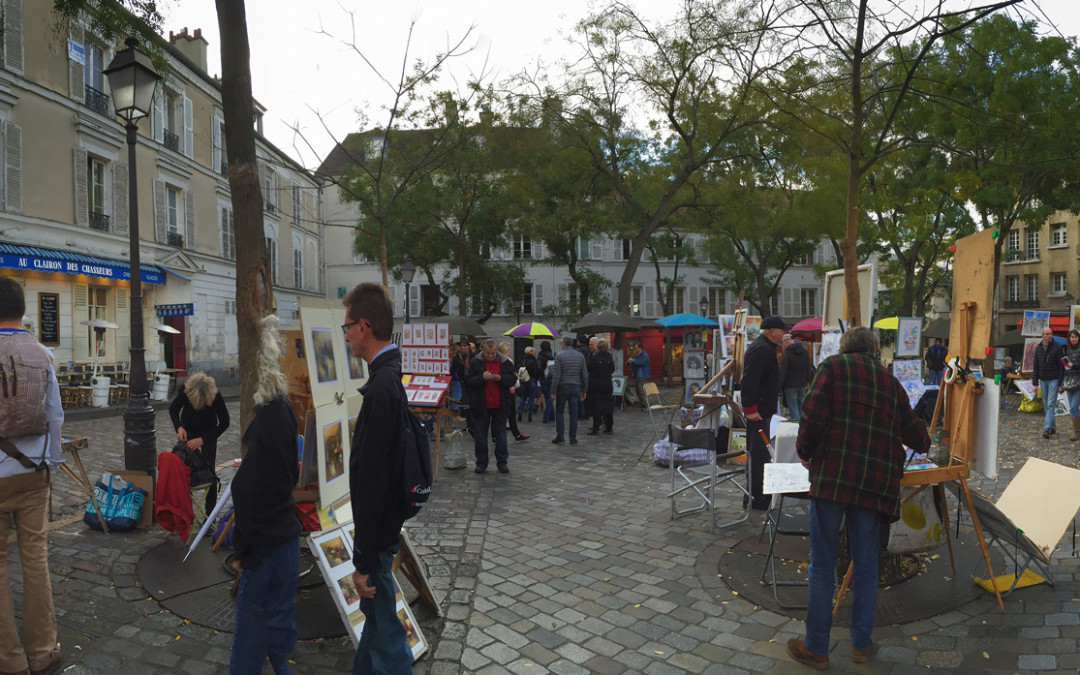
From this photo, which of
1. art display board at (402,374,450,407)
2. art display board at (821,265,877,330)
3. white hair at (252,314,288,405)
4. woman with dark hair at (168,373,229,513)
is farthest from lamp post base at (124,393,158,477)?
art display board at (821,265,877,330)

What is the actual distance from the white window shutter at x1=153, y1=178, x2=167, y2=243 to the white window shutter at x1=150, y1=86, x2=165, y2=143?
59.2 inches

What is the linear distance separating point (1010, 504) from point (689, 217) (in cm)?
1748

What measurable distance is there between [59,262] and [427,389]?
13790mm

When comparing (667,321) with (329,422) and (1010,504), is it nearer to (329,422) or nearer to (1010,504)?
Answer: (1010,504)

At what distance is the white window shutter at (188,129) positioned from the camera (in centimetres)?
2491

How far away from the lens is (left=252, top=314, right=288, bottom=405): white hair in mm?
2975

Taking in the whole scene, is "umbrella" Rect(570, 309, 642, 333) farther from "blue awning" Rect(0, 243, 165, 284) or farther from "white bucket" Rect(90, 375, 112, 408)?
"white bucket" Rect(90, 375, 112, 408)

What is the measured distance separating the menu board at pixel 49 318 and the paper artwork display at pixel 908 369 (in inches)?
759

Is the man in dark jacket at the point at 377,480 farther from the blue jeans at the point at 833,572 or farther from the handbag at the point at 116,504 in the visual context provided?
the handbag at the point at 116,504

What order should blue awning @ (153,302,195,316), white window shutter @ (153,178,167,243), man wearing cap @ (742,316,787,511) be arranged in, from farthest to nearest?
white window shutter @ (153,178,167,243)
blue awning @ (153,302,195,316)
man wearing cap @ (742,316,787,511)

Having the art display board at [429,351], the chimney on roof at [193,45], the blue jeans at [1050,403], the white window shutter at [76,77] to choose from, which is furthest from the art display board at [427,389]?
the chimney on roof at [193,45]

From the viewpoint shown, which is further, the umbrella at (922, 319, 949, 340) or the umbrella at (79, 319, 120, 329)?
the umbrella at (922, 319, 949, 340)

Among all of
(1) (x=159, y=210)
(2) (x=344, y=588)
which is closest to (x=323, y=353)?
(2) (x=344, y=588)

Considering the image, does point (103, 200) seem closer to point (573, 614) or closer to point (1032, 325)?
point (573, 614)
